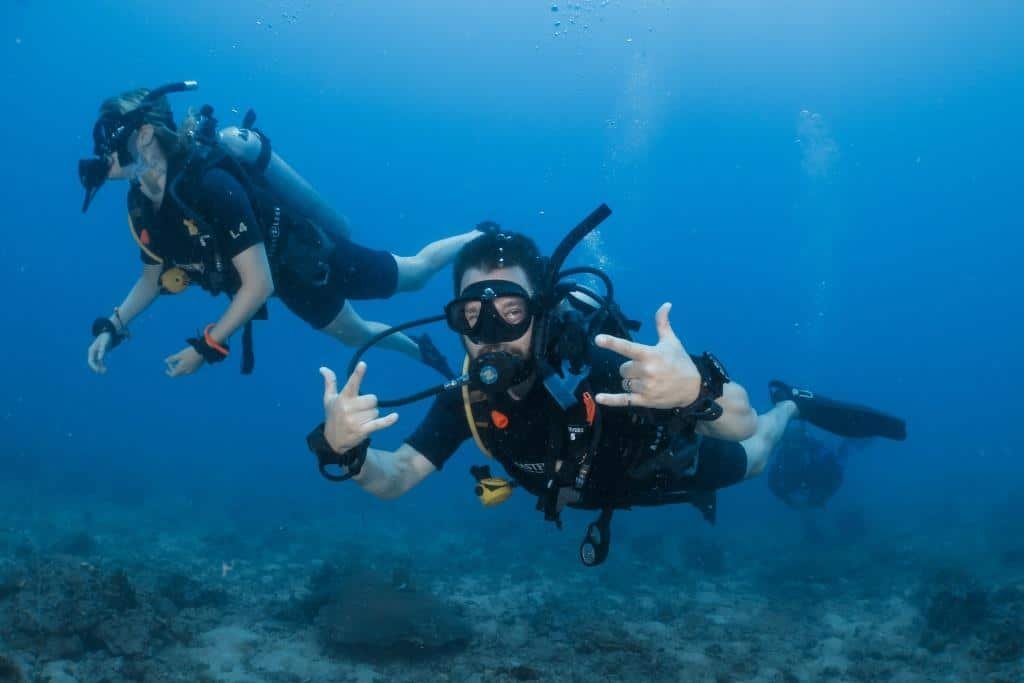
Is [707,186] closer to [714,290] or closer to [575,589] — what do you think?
[714,290]

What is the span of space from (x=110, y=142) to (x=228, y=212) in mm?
1025

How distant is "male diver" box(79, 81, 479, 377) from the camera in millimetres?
5035

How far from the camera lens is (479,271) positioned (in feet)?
12.4

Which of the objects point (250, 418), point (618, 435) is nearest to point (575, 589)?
point (618, 435)

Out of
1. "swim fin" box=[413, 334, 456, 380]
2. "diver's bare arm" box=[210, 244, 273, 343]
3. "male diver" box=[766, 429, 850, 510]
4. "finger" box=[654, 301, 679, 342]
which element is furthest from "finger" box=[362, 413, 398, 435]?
"male diver" box=[766, 429, 850, 510]

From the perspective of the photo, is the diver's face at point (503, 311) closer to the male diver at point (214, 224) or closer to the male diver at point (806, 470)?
the male diver at point (214, 224)

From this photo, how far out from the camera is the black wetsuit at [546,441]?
12.3ft

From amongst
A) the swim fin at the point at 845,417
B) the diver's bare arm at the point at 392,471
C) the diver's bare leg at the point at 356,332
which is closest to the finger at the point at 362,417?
the diver's bare arm at the point at 392,471

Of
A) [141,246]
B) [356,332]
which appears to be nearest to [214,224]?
[141,246]

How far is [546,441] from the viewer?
3.83 m

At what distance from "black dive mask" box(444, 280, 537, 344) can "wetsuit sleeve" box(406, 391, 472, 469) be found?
1.03m

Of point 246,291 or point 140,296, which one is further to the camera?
point 140,296

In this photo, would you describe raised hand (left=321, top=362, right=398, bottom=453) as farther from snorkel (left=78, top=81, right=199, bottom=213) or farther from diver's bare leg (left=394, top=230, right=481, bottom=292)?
diver's bare leg (left=394, top=230, right=481, bottom=292)

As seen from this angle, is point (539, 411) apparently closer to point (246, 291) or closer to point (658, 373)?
point (658, 373)
